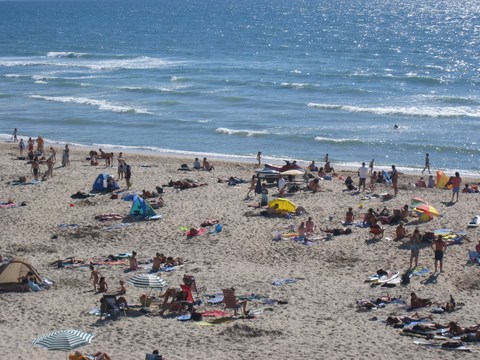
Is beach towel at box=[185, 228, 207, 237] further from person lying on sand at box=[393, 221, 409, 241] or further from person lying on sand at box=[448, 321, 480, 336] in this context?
person lying on sand at box=[448, 321, 480, 336]

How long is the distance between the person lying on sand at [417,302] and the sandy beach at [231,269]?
0.15m

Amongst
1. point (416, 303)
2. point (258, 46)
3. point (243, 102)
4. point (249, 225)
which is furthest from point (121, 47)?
point (416, 303)

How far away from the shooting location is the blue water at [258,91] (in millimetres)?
41281

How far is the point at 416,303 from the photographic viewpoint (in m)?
18.6

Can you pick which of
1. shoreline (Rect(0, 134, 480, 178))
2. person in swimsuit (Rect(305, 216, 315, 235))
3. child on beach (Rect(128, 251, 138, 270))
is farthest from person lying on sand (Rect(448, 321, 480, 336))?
shoreline (Rect(0, 134, 480, 178))

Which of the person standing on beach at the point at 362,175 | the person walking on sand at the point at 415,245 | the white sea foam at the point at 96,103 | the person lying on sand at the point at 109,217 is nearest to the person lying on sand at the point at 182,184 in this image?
the person lying on sand at the point at 109,217

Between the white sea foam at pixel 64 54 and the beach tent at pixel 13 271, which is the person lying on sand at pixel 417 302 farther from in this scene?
the white sea foam at pixel 64 54

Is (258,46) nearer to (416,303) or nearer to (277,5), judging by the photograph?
(416,303)

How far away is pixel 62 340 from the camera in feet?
53.3

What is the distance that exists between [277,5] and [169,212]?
15089cm

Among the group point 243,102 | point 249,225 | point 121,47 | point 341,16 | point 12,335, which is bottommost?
point 12,335

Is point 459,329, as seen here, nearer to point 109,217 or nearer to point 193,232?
point 193,232

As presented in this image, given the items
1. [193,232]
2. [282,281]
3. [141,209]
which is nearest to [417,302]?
[282,281]

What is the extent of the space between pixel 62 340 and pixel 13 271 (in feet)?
15.2
